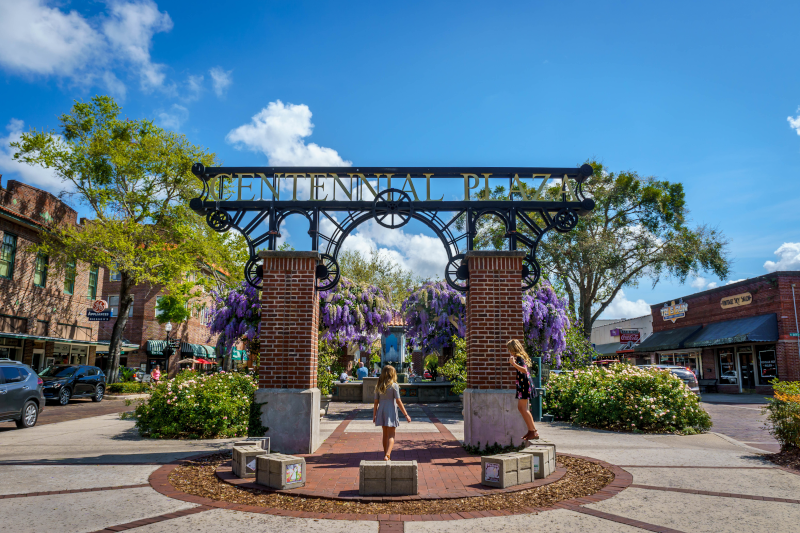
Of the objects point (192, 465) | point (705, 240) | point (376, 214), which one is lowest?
point (192, 465)

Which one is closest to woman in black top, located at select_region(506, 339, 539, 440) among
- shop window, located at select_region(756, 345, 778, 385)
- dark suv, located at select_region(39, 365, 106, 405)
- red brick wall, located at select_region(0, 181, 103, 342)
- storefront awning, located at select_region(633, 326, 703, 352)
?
dark suv, located at select_region(39, 365, 106, 405)

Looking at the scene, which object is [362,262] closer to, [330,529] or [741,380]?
[741,380]

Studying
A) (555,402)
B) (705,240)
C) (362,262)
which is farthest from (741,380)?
(362,262)

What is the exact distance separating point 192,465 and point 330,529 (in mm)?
3636

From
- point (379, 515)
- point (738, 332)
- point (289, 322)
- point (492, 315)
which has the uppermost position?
point (738, 332)

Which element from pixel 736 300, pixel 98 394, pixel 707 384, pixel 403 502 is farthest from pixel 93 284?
pixel 736 300

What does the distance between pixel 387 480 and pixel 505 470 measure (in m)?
1.41

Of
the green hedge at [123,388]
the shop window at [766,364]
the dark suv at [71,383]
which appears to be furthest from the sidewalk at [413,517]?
the shop window at [766,364]

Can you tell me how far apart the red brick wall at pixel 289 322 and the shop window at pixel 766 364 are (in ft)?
90.2

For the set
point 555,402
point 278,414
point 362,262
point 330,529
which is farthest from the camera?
point 362,262

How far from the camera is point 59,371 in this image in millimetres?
21906

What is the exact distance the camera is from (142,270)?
83.5 feet

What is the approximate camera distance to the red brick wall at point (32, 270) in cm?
2506

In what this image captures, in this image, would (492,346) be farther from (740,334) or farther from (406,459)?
(740,334)
